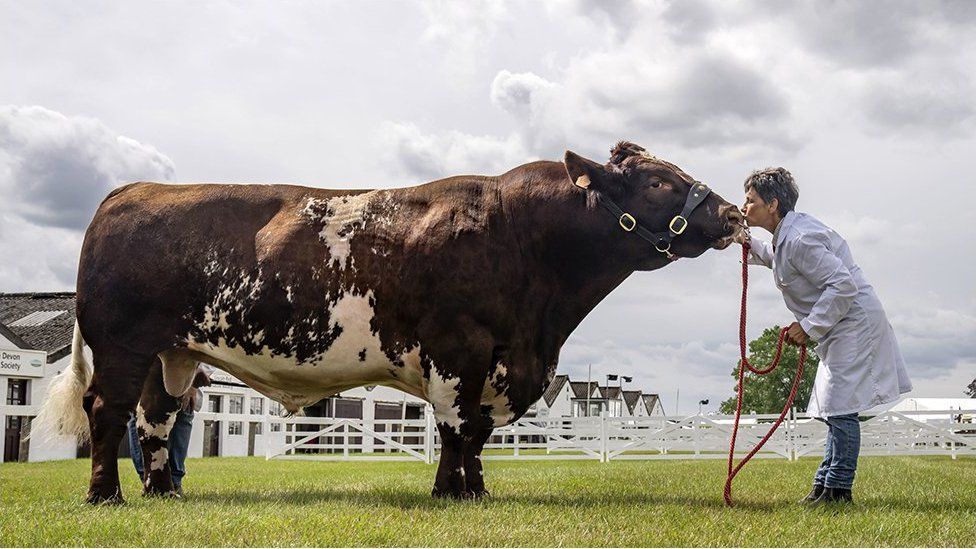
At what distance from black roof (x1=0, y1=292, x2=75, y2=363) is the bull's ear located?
21.8 meters

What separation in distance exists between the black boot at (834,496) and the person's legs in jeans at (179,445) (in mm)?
5459

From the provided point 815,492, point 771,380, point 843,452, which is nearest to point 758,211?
point 843,452

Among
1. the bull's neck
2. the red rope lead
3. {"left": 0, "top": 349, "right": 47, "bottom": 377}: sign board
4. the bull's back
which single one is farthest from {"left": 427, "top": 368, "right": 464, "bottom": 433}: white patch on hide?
{"left": 0, "top": 349, "right": 47, "bottom": 377}: sign board

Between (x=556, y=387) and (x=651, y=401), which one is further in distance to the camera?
(x=651, y=401)

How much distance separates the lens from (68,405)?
7.56 meters

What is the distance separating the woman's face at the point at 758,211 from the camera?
653 cm

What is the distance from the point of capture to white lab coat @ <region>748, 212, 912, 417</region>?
6.04 metres

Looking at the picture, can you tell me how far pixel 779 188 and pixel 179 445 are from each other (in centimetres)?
576

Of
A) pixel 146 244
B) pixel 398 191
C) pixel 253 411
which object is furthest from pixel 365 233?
pixel 253 411

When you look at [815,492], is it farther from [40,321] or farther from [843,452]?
[40,321]

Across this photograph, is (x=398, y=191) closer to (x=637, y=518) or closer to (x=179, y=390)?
(x=179, y=390)

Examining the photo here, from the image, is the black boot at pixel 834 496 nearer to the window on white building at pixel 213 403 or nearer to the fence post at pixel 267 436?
the fence post at pixel 267 436

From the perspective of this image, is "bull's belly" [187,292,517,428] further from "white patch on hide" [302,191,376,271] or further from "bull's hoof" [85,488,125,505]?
"bull's hoof" [85,488,125,505]

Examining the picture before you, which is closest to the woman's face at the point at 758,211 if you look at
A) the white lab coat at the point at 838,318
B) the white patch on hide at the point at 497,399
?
the white lab coat at the point at 838,318
